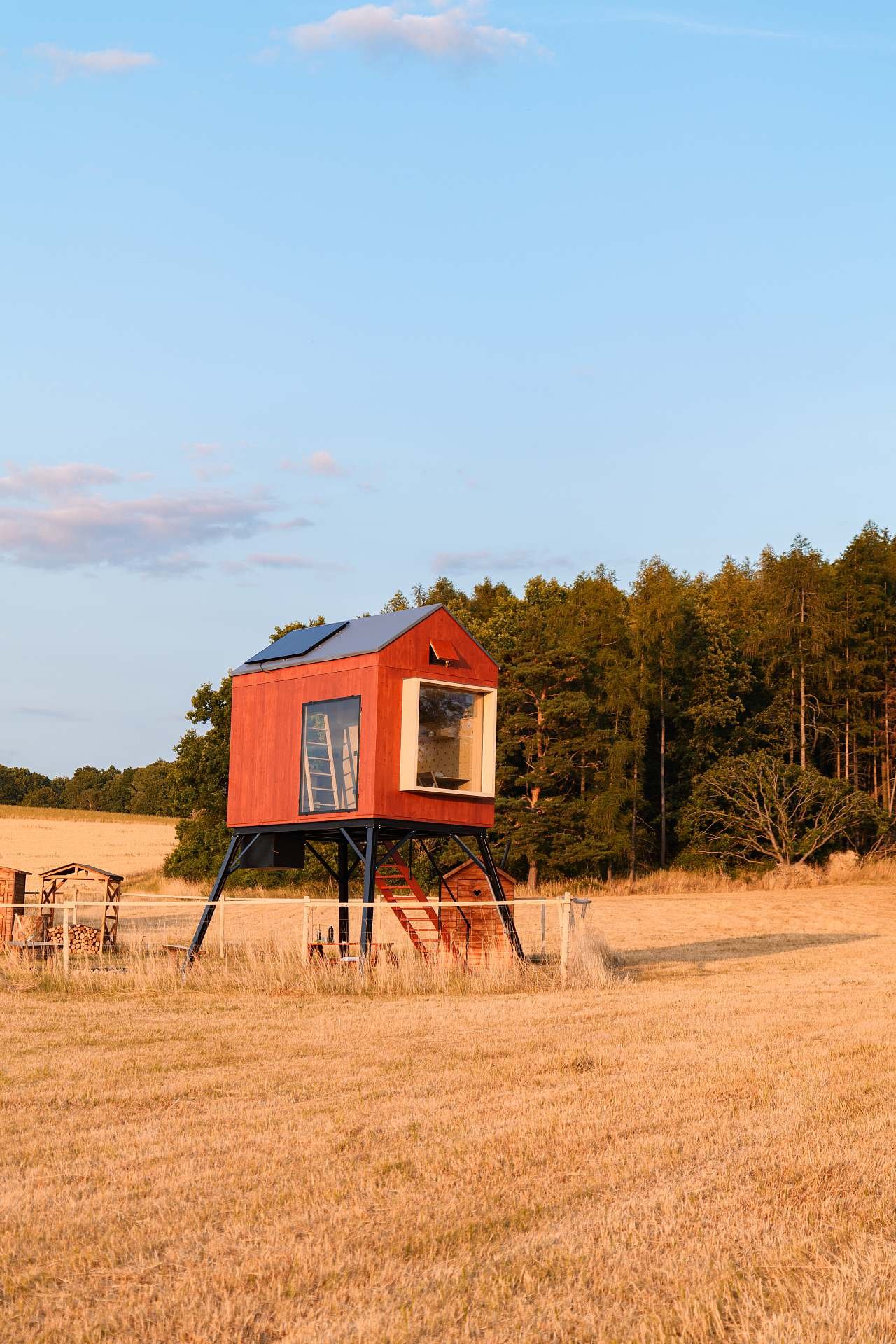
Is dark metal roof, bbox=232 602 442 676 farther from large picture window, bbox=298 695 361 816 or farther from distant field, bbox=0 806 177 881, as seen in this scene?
distant field, bbox=0 806 177 881

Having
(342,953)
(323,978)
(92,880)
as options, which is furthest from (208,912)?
Result: (92,880)

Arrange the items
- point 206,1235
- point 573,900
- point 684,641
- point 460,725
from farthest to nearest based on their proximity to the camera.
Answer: point 684,641, point 460,725, point 573,900, point 206,1235

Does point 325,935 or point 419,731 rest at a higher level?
point 419,731

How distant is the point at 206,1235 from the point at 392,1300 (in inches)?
47.4

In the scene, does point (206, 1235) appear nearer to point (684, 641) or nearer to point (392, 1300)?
point (392, 1300)

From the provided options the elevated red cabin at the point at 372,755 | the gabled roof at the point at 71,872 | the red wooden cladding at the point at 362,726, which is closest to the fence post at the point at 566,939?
the elevated red cabin at the point at 372,755

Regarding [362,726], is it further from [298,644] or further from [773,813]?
[773,813]

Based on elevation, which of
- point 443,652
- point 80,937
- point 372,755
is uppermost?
point 443,652

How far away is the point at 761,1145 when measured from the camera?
815cm

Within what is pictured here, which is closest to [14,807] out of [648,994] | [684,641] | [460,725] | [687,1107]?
[684,641]

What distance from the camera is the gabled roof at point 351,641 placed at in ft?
69.1

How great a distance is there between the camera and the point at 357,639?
21.8 metres

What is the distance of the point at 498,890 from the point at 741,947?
297 inches

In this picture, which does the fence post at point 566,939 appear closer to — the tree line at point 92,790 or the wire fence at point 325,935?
the wire fence at point 325,935
